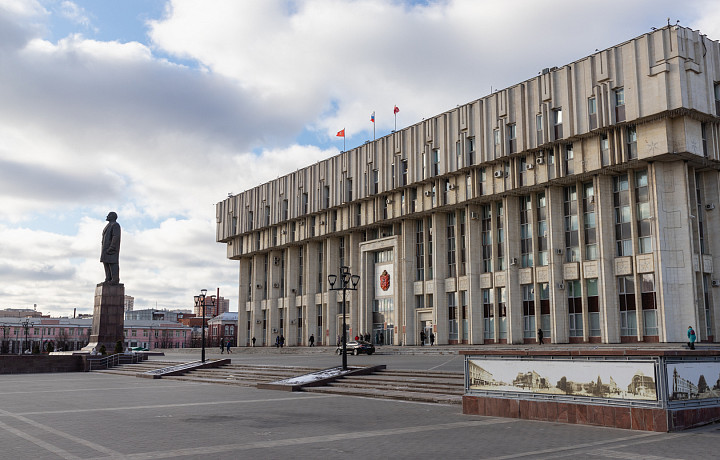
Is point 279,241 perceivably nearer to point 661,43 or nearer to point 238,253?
point 238,253

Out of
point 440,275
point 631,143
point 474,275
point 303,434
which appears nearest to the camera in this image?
point 303,434

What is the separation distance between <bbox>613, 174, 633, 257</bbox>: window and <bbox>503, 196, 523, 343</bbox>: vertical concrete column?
7.05 metres

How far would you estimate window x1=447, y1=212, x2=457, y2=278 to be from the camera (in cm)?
4761

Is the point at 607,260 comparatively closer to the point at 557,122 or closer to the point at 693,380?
the point at 557,122

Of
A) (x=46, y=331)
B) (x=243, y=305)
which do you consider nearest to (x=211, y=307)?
(x=243, y=305)

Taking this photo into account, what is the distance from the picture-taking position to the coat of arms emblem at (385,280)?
52.6m

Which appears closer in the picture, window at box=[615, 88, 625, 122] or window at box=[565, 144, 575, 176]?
window at box=[615, 88, 625, 122]

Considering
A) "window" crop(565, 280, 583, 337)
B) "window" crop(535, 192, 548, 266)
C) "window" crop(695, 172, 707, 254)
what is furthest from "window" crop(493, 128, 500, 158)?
"window" crop(695, 172, 707, 254)

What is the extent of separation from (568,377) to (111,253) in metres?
33.8

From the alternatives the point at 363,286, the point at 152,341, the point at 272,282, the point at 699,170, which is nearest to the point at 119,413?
the point at 699,170

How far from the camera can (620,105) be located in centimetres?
3603

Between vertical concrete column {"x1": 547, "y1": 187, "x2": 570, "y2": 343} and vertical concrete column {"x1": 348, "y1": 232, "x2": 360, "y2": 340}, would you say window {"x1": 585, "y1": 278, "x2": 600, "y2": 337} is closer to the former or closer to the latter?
vertical concrete column {"x1": 547, "y1": 187, "x2": 570, "y2": 343}

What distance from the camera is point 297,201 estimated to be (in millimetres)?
61656

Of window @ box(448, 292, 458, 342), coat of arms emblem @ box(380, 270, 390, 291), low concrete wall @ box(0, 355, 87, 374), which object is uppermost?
coat of arms emblem @ box(380, 270, 390, 291)
